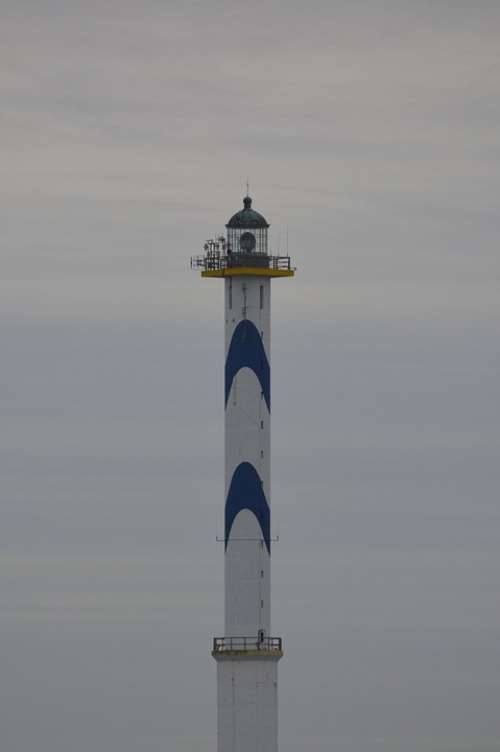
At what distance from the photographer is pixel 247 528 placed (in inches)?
3752

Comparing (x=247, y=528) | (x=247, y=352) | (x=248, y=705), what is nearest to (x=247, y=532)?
(x=247, y=528)

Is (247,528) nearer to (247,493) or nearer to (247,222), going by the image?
(247,493)

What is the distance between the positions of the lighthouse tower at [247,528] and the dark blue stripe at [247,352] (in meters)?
0.04

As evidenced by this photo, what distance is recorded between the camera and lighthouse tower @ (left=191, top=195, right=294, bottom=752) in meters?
94.8

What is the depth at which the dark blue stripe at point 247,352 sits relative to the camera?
312ft

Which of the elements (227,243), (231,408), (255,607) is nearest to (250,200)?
(227,243)

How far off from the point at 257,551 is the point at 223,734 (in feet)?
23.3

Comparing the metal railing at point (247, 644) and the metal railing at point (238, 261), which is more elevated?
the metal railing at point (238, 261)

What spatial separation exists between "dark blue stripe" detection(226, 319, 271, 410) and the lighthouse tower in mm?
38

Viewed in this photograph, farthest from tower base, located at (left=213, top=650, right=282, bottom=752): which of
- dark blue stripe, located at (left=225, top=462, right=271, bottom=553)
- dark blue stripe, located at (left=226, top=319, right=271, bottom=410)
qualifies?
dark blue stripe, located at (left=226, top=319, right=271, bottom=410)

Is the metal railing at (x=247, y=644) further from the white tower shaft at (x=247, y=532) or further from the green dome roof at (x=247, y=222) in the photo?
the green dome roof at (x=247, y=222)

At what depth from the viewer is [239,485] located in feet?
313

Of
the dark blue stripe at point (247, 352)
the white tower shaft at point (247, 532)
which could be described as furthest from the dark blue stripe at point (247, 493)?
the dark blue stripe at point (247, 352)

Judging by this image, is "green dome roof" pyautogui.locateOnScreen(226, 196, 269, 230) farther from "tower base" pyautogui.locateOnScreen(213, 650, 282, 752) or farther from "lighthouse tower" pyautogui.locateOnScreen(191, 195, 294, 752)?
"tower base" pyautogui.locateOnScreen(213, 650, 282, 752)
